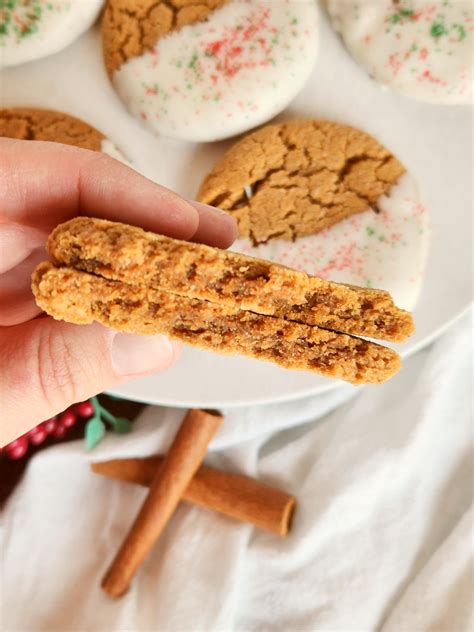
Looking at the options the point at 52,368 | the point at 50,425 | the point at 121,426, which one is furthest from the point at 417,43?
the point at 50,425

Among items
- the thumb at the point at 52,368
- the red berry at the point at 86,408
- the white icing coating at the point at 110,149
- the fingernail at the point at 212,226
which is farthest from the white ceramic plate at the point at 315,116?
the thumb at the point at 52,368

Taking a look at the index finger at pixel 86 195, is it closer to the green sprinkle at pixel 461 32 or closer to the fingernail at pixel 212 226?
the fingernail at pixel 212 226

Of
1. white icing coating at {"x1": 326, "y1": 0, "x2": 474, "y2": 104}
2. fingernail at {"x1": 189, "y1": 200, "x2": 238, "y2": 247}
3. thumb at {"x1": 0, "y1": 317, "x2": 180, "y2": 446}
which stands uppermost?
white icing coating at {"x1": 326, "y1": 0, "x2": 474, "y2": 104}

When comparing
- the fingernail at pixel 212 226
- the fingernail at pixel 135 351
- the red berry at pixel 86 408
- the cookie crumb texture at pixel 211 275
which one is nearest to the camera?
the cookie crumb texture at pixel 211 275

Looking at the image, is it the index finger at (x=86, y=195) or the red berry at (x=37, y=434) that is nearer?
the index finger at (x=86, y=195)

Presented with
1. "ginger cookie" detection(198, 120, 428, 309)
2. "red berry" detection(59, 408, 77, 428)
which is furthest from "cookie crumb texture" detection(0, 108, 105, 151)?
"red berry" detection(59, 408, 77, 428)

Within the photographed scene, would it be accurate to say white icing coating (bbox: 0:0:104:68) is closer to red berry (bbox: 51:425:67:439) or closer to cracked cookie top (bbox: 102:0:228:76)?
cracked cookie top (bbox: 102:0:228:76)
